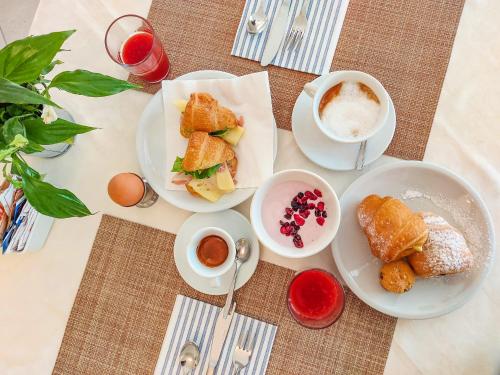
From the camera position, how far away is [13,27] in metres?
1.41

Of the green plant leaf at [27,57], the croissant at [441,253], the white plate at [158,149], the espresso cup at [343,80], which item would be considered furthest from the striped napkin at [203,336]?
the green plant leaf at [27,57]

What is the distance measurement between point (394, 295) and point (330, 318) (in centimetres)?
16

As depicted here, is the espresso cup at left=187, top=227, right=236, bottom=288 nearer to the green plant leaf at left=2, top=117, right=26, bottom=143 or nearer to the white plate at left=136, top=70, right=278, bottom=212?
the white plate at left=136, top=70, right=278, bottom=212

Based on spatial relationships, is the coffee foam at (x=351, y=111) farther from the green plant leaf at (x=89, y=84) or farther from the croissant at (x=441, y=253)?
the green plant leaf at (x=89, y=84)

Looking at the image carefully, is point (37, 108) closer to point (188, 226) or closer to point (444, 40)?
point (188, 226)

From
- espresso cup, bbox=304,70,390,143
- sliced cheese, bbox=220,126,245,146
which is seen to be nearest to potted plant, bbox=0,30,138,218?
sliced cheese, bbox=220,126,245,146

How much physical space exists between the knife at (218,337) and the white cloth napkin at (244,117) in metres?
0.31

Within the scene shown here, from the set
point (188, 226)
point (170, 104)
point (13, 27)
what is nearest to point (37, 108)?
point (170, 104)

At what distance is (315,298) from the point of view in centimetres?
110

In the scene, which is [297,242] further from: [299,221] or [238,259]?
[238,259]

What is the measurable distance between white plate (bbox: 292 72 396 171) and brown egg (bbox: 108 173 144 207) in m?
0.40

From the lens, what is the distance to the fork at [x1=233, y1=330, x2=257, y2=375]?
3.75 ft

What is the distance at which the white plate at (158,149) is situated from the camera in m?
1.18

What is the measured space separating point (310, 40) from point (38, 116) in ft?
2.20
